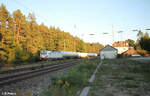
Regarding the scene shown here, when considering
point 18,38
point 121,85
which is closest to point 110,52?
point 18,38

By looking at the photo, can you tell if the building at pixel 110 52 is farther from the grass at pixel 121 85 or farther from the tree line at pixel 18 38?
the grass at pixel 121 85

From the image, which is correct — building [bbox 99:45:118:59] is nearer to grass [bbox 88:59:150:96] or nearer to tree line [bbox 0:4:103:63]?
tree line [bbox 0:4:103:63]

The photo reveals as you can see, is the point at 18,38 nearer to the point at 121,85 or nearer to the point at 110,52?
the point at 110,52

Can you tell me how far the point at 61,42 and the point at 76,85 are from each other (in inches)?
2483

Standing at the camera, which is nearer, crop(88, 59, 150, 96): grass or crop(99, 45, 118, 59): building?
crop(88, 59, 150, 96): grass

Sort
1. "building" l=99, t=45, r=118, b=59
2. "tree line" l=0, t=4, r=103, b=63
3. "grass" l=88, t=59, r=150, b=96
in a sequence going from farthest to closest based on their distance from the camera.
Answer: "building" l=99, t=45, r=118, b=59
"tree line" l=0, t=4, r=103, b=63
"grass" l=88, t=59, r=150, b=96

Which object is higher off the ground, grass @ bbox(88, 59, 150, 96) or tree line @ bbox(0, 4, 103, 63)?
tree line @ bbox(0, 4, 103, 63)

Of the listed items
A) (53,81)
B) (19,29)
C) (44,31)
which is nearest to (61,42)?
(44,31)

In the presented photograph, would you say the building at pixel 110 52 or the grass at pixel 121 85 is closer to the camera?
the grass at pixel 121 85

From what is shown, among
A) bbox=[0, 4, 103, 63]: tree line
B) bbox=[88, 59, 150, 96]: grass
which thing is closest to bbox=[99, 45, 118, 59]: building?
bbox=[0, 4, 103, 63]: tree line

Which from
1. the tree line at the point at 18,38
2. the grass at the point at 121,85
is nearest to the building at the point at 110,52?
the tree line at the point at 18,38

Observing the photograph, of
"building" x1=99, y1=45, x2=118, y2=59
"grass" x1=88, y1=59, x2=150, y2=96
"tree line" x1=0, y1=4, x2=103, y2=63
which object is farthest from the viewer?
"building" x1=99, y1=45, x2=118, y2=59

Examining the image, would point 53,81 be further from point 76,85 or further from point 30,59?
point 30,59

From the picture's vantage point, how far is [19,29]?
41.2m
